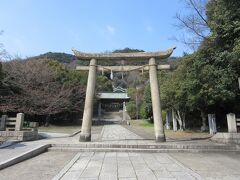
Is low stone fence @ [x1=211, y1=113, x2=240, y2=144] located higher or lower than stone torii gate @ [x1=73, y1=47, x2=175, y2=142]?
lower

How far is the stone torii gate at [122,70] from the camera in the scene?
1220 cm

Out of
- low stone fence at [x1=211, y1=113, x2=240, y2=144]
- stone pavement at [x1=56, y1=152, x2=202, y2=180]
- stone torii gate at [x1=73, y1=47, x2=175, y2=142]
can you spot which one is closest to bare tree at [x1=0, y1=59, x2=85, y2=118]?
stone torii gate at [x1=73, y1=47, x2=175, y2=142]

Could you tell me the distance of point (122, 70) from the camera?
530 inches

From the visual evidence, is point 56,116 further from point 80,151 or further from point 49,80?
point 80,151

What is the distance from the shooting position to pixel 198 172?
6.58m

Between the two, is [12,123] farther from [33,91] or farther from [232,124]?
[232,124]

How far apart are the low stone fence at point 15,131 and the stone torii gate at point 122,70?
10.3 feet

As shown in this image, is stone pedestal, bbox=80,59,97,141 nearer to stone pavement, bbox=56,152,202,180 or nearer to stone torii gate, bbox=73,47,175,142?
stone torii gate, bbox=73,47,175,142

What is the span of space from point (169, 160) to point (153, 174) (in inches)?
88.3

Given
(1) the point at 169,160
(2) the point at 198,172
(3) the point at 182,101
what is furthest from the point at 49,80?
(2) the point at 198,172

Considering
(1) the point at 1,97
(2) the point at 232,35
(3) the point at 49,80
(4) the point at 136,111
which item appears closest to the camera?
(2) the point at 232,35

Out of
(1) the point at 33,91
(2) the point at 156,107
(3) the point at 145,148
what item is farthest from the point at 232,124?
(1) the point at 33,91

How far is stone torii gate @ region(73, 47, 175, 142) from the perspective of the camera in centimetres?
1220

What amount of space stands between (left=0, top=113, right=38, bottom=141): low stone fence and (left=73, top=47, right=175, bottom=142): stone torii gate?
3148 millimetres
